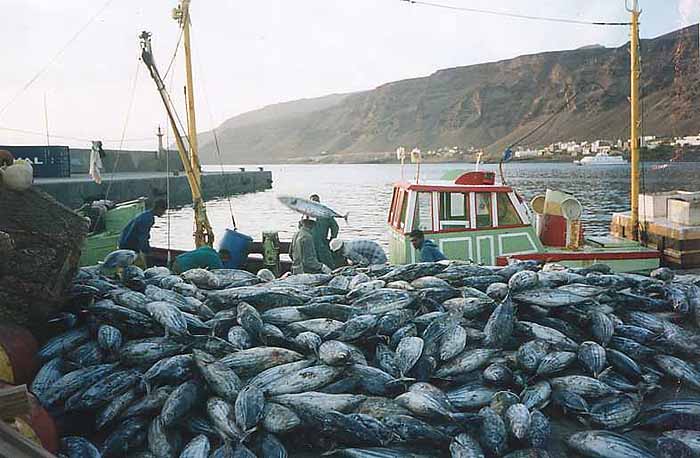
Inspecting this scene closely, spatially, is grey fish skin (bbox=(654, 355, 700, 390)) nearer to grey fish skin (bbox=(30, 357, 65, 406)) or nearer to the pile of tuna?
the pile of tuna

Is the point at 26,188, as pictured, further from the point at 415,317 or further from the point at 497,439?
the point at 497,439

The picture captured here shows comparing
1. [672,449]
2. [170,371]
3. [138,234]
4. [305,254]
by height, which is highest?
[138,234]

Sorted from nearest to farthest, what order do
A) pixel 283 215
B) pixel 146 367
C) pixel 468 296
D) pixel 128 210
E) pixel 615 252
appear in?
pixel 146 367
pixel 468 296
pixel 615 252
pixel 128 210
pixel 283 215

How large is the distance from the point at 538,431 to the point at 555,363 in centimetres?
92

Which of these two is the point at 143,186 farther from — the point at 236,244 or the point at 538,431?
the point at 538,431

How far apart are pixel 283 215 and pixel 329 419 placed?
50.3m

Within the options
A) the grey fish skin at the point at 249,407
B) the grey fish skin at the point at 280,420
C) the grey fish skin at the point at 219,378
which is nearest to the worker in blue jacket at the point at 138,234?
the grey fish skin at the point at 219,378

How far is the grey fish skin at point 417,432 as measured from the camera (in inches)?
166

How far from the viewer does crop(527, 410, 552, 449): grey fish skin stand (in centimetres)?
425

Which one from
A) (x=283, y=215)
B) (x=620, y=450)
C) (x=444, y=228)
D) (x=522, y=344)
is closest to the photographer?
(x=620, y=450)

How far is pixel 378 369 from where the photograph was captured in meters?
4.84

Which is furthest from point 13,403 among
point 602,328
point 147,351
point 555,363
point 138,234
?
point 138,234

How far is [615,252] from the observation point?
39.5ft

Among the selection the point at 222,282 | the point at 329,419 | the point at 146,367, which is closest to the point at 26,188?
the point at 146,367
